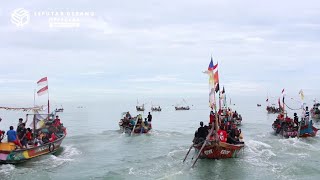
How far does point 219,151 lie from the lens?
62.3ft

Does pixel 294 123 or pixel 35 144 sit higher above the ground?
pixel 294 123

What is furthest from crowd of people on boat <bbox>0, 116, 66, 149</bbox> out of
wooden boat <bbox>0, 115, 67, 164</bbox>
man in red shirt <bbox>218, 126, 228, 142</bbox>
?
man in red shirt <bbox>218, 126, 228, 142</bbox>

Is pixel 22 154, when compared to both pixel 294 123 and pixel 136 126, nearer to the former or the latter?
pixel 136 126

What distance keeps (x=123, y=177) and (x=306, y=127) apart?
57.7 ft

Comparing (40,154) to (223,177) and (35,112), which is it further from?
(223,177)

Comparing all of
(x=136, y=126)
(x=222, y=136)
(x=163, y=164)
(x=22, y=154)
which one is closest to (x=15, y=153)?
(x=22, y=154)

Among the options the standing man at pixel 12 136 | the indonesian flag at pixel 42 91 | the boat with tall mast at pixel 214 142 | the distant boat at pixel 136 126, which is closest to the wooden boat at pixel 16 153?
the standing man at pixel 12 136

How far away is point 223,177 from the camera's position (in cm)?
1661

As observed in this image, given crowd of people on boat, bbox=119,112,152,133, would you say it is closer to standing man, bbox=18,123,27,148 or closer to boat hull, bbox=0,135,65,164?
boat hull, bbox=0,135,65,164

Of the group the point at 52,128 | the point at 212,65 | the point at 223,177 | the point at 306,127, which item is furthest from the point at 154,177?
the point at 306,127

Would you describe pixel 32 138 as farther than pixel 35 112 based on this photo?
No

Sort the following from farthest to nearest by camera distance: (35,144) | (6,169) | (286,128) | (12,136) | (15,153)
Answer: (286,128) < (35,144) < (12,136) < (15,153) < (6,169)

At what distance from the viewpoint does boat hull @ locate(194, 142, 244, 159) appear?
18.8m

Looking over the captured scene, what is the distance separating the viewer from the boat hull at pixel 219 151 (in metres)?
18.8
